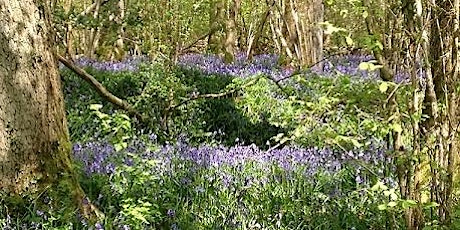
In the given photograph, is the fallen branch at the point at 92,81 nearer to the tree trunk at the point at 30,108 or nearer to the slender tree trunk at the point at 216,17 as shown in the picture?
the tree trunk at the point at 30,108

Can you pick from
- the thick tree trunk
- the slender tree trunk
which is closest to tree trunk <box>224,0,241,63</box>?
the slender tree trunk

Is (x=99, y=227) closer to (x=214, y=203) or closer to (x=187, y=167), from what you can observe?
(x=214, y=203)

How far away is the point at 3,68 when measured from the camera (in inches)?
143

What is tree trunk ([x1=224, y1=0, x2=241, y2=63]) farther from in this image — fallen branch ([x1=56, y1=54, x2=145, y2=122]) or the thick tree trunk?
fallen branch ([x1=56, y1=54, x2=145, y2=122])

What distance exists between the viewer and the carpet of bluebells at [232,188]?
410 centimetres

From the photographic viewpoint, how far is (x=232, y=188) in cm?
459

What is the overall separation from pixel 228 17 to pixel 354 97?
12.3 meters

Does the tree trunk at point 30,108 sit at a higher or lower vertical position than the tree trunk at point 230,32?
higher

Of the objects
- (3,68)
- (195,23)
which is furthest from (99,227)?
(195,23)

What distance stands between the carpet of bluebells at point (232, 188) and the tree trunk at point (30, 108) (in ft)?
0.73

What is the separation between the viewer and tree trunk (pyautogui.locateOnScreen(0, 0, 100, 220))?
11.9 feet

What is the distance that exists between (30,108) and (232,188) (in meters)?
1.52

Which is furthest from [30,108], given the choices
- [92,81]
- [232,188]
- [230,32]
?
[230,32]

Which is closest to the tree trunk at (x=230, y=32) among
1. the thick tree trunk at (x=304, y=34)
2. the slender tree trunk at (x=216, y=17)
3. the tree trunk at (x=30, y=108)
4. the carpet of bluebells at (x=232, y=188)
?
the slender tree trunk at (x=216, y=17)
